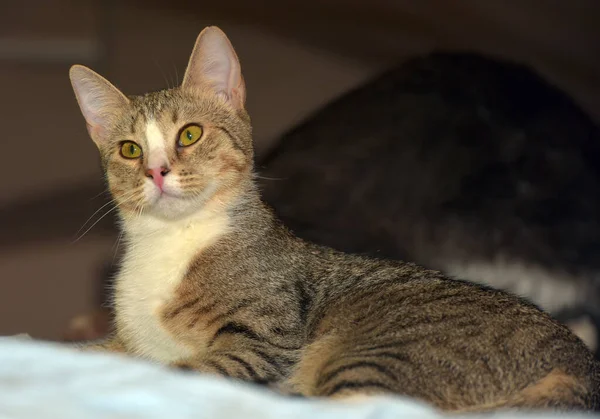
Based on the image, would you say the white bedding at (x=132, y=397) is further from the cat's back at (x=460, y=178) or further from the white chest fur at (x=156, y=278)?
the cat's back at (x=460, y=178)

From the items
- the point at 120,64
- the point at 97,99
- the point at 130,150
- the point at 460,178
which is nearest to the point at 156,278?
the point at 130,150

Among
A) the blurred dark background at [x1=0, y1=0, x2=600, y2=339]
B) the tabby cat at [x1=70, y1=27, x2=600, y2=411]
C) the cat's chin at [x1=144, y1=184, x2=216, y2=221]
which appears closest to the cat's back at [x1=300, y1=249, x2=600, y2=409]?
the tabby cat at [x1=70, y1=27, x2=600, y2=411]

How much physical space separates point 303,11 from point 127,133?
56.3 inches

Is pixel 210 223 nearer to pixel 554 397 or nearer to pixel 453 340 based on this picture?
pixel 453 340

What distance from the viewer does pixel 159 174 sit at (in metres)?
2.12

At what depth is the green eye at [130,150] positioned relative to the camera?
227cm

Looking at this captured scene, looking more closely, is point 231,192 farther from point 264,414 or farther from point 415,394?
point 264,414

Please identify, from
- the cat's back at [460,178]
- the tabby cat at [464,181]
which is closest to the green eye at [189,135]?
the tabby cat at [464,181]

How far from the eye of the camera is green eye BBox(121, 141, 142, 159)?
227 cm

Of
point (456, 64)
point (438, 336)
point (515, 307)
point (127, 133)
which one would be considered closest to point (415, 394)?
point (438, 336)

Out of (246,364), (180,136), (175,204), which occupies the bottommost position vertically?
(246,364)

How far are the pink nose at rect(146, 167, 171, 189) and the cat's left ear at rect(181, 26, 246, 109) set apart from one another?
1.22 feet

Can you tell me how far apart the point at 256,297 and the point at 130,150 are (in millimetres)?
593

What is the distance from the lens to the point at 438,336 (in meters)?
1.85
